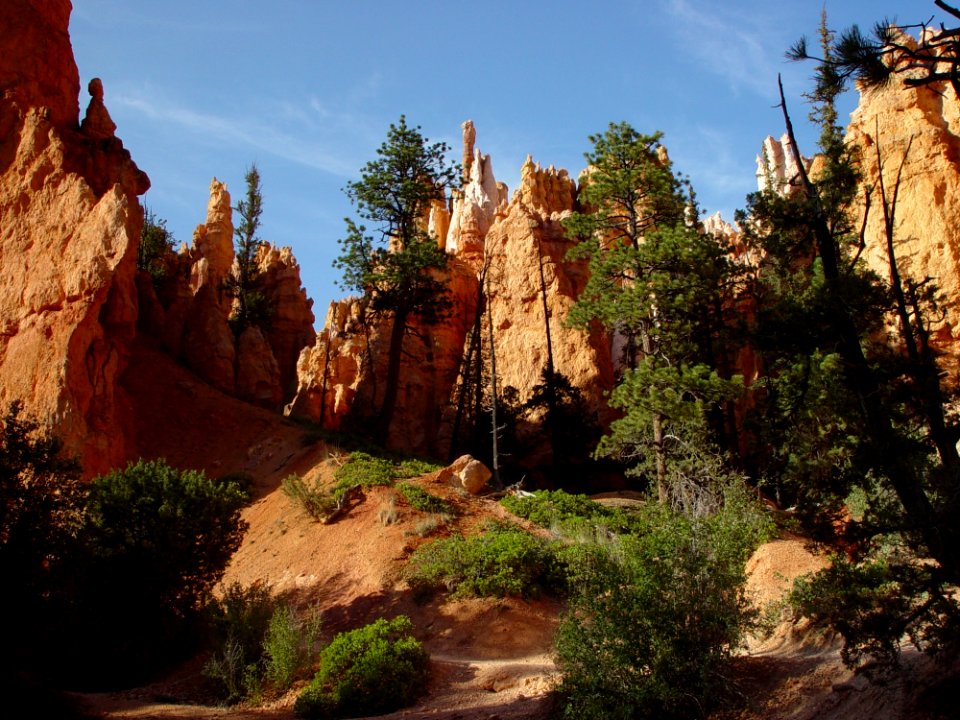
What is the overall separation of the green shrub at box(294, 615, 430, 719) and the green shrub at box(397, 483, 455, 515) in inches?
272

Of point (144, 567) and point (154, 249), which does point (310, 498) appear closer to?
point (144, 567)

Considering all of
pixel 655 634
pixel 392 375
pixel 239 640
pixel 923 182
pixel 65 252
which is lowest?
pixel 239 640

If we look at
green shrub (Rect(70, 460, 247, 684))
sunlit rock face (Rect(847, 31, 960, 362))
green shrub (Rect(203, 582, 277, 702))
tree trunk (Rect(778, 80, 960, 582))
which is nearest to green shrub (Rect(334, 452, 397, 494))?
green shrub (Rect(70, 460, 247, 684))

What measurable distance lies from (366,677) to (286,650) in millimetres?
1728

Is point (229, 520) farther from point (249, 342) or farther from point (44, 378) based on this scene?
point (249, 342)

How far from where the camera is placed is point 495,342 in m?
42.5

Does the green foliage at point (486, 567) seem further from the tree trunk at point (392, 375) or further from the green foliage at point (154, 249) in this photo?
the green foliage at point (154, 249)

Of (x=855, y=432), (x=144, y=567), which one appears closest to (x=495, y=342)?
(x=144, y=567)

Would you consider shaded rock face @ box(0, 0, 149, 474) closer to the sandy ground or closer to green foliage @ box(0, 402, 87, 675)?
the sandy ground

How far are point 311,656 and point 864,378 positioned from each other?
9801mm

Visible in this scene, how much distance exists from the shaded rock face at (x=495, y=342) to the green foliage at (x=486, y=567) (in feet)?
64.2

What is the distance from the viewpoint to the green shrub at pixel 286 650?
12930 millimetres

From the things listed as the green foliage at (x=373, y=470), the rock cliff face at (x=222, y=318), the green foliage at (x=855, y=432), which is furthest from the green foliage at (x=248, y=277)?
the green foliage at (x=855, y=432)

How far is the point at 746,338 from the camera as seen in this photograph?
10.9m
